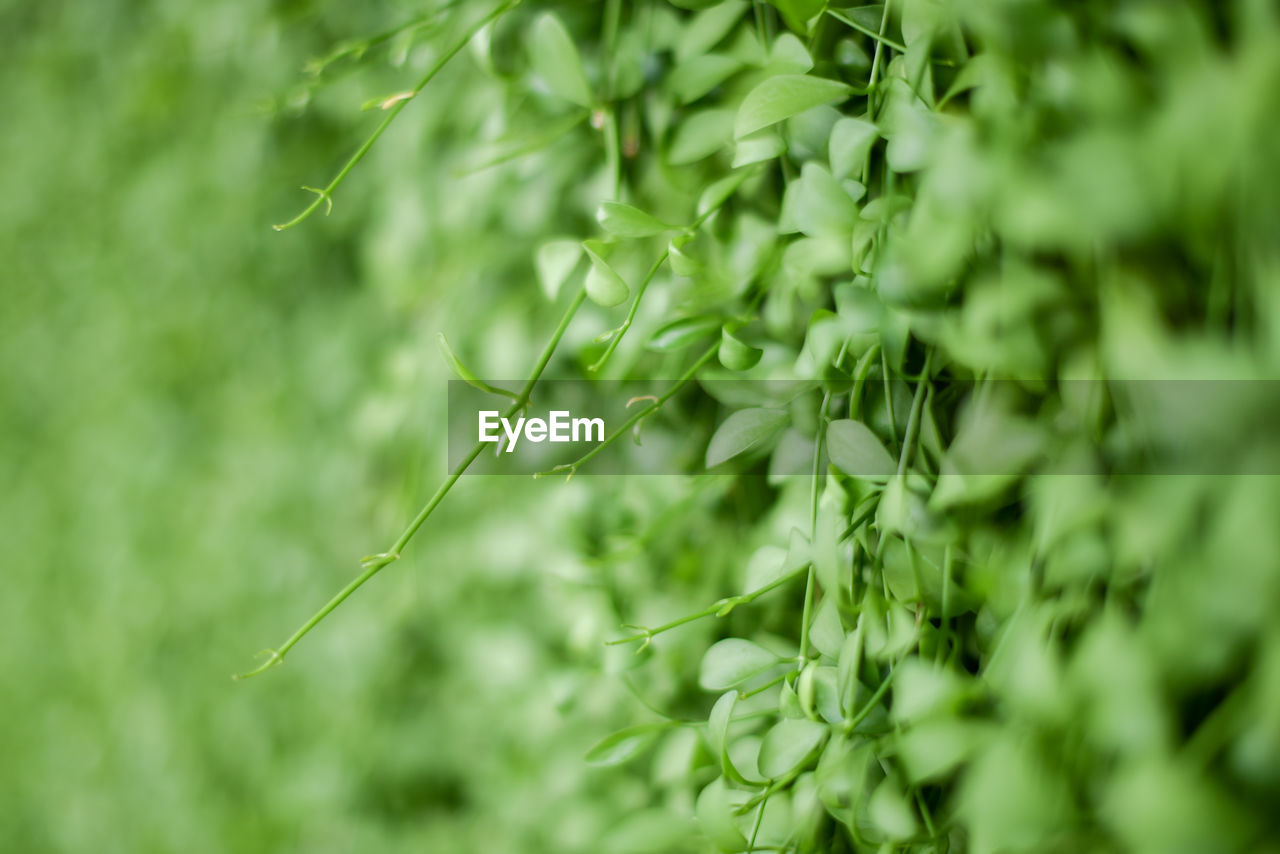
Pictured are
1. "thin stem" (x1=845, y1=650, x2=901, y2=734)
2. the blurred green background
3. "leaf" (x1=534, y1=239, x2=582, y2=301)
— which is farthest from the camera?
the blurred green background

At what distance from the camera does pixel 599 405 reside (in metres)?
0.50

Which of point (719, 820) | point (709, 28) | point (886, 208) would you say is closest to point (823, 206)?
point (886, 208)

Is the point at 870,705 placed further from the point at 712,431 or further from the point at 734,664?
the point at 712,431

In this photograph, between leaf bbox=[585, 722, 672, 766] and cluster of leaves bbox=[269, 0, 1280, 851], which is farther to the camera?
leaf bbox=[585, 722, 672, 766]

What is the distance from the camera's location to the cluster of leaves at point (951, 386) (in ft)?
0.61

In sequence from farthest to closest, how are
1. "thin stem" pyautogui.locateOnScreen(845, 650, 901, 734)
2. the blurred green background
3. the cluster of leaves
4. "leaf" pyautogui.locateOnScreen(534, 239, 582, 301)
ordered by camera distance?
the blurred green background
"leaf" pyautogui.locateOnScreen(534, 239, 582, 301)
"thin stem" pyautogui.locateOnScreen(845, 650, 901, 734)
the cluster of leaves

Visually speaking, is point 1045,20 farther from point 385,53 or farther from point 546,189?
point 385,53

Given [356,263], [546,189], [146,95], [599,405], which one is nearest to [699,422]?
[599,405]

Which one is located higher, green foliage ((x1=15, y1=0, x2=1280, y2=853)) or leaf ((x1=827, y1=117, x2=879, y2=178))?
leaf ((x1=827, y1=117, x2=879, y2=178))

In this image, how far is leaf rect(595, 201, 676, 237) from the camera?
0.34 meters

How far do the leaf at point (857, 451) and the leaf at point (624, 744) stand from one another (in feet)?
0.56

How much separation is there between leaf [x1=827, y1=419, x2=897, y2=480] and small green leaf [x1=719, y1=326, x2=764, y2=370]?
0.05m

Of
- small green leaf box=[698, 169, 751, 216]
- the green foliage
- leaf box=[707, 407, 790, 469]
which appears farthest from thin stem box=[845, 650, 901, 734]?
small green leaf box=[698, 169, 751, 216]

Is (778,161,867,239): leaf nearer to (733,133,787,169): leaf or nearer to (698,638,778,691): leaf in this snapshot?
(733,133,787,169): leaf
